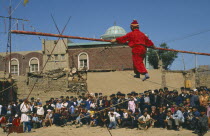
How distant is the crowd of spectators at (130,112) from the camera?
10461mm

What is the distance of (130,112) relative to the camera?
37.9 feet

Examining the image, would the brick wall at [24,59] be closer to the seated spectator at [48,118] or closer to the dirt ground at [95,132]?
the seated spectator at [48,118]

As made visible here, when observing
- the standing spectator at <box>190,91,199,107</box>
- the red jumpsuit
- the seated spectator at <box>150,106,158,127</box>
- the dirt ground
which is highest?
the red jumpsuit

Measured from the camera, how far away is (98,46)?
24500 mm

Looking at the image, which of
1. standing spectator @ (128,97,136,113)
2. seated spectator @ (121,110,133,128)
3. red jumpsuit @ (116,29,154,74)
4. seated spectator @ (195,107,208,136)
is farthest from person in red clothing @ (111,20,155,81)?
seated spectator @ (121,110,133,128)

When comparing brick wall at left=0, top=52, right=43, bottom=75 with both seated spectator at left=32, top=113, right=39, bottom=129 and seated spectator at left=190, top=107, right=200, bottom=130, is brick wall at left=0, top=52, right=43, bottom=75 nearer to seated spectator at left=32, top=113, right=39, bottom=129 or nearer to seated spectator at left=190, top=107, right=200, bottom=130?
seated spectator at left=32, top=113, right=39, bottom=129

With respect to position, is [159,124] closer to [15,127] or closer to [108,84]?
[15,127]

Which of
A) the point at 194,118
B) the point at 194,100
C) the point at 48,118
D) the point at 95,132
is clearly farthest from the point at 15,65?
the point at 194,118

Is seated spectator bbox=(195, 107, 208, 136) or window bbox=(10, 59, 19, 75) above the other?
window bbox=(10, 59, 19, 75)

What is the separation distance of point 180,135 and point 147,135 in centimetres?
113

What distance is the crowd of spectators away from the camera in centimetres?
1046

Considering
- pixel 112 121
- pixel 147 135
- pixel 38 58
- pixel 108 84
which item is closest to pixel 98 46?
pixel 108 84

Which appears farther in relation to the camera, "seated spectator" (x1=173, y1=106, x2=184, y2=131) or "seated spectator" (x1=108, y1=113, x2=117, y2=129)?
"seated spectator" (x1=108, y1=113, x2=117, y2=129)

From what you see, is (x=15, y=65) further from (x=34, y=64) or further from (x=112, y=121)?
(x=112, y=121)
